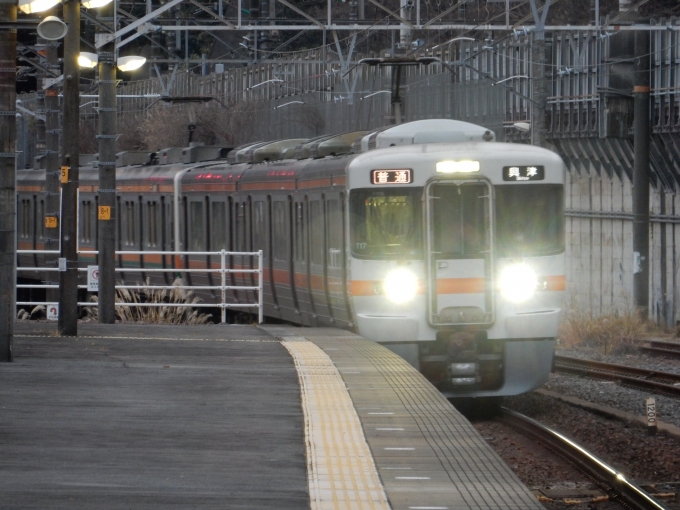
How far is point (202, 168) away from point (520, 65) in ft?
48.4

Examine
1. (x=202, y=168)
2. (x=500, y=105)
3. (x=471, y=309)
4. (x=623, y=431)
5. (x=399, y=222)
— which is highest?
(x=500, y=105)

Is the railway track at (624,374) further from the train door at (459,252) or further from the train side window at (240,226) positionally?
the train side window at (240,226)

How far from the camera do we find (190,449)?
7723 mm

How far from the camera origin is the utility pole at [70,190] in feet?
49.5

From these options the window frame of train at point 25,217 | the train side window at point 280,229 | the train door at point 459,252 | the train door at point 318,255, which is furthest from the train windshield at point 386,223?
the window frame of train at point 25,217

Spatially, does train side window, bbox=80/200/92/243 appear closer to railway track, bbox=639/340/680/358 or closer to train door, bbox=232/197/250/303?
train door, bbox=232/197/250/303

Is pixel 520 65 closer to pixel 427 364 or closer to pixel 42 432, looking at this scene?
pixel 427 364

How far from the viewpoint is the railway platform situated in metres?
6.54

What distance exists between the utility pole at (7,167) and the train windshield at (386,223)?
11.9 ft

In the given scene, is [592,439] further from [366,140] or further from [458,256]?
[366,140]

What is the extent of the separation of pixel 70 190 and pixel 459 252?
4.81 meters

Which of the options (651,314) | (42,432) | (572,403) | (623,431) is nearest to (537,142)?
(651,314)

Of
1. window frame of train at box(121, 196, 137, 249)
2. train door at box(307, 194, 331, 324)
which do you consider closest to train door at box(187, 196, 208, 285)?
window frame of train at box(121, 196, 137, 249)

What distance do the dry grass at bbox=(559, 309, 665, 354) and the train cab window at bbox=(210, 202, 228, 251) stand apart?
6469 mm
